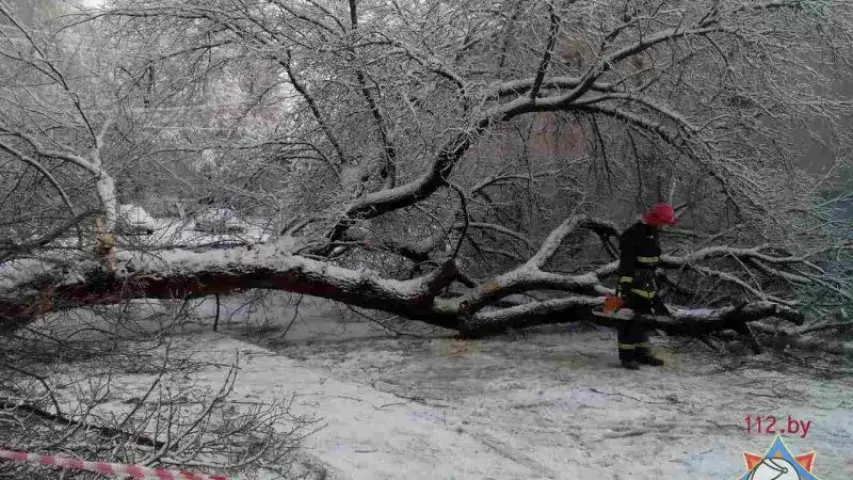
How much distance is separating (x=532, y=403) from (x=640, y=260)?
5.35 feet

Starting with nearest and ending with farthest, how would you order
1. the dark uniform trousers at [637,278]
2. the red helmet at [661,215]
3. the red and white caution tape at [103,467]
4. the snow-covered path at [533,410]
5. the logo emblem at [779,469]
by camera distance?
the red and white caution tape at [103,467], the logo emblem at [779,469], the snow-covered path at [533,410], the red helmet at [661,215], the dark uniform trousers at [637,278]

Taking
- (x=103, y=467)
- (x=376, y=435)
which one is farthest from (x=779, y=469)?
(x=103, y=467)

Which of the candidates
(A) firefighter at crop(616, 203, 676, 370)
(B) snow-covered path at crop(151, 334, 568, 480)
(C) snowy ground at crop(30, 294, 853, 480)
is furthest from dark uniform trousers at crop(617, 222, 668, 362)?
(B) snow-covered path at crop(151, 334, 568, 480)

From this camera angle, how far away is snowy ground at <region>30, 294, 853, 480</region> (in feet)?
12.6

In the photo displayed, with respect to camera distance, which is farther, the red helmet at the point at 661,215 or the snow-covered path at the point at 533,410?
the red helmet at the point at 661,215

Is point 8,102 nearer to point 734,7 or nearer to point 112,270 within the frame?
point 112,270

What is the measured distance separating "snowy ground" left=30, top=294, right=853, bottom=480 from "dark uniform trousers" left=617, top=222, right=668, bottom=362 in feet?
0.83

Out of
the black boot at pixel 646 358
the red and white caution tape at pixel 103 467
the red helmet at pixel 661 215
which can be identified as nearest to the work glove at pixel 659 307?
the black boot at pixel 646 358

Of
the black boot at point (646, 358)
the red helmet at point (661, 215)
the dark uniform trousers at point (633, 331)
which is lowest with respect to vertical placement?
the black boot at point (646, 358)

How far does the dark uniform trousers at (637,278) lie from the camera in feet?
19.2

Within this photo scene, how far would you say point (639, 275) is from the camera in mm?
5918

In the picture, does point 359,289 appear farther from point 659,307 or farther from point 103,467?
point 103,467

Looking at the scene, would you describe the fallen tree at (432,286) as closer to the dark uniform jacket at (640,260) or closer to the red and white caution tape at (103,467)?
the dark uniform jacket at (640,260)

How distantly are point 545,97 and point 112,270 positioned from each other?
3861mm
